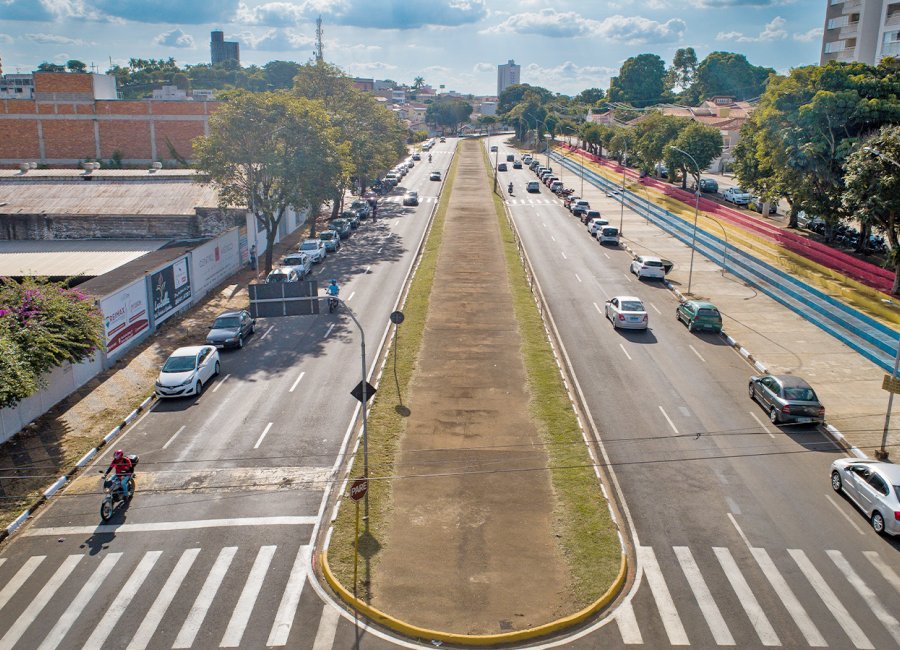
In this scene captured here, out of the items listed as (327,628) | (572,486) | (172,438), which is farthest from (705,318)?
(327,628)

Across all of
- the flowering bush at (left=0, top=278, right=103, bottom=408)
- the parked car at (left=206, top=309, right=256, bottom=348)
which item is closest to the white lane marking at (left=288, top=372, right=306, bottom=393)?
the parked car at (left=206, top=309, right=256, bottom=348)

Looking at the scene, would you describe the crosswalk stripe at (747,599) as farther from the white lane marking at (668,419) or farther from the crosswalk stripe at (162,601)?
the crosswalk stripe at (162,601)

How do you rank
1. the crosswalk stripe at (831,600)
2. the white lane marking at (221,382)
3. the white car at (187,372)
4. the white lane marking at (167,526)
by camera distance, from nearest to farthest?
the crosswalk stripe at (831,600) → the white lane marking at (167,526) → the white car at (187,372) → the white lane marking at (221,382)

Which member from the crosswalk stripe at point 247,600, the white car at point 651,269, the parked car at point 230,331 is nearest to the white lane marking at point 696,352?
the white car at point 651,269

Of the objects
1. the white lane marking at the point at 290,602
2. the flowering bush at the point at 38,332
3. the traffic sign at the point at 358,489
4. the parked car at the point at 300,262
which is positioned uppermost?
the flowering bush at the point at 38,332

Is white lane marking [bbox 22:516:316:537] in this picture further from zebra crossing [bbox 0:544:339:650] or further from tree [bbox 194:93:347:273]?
tree [bbox 194:93:347:273]

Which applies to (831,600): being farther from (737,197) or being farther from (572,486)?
(737,197)
